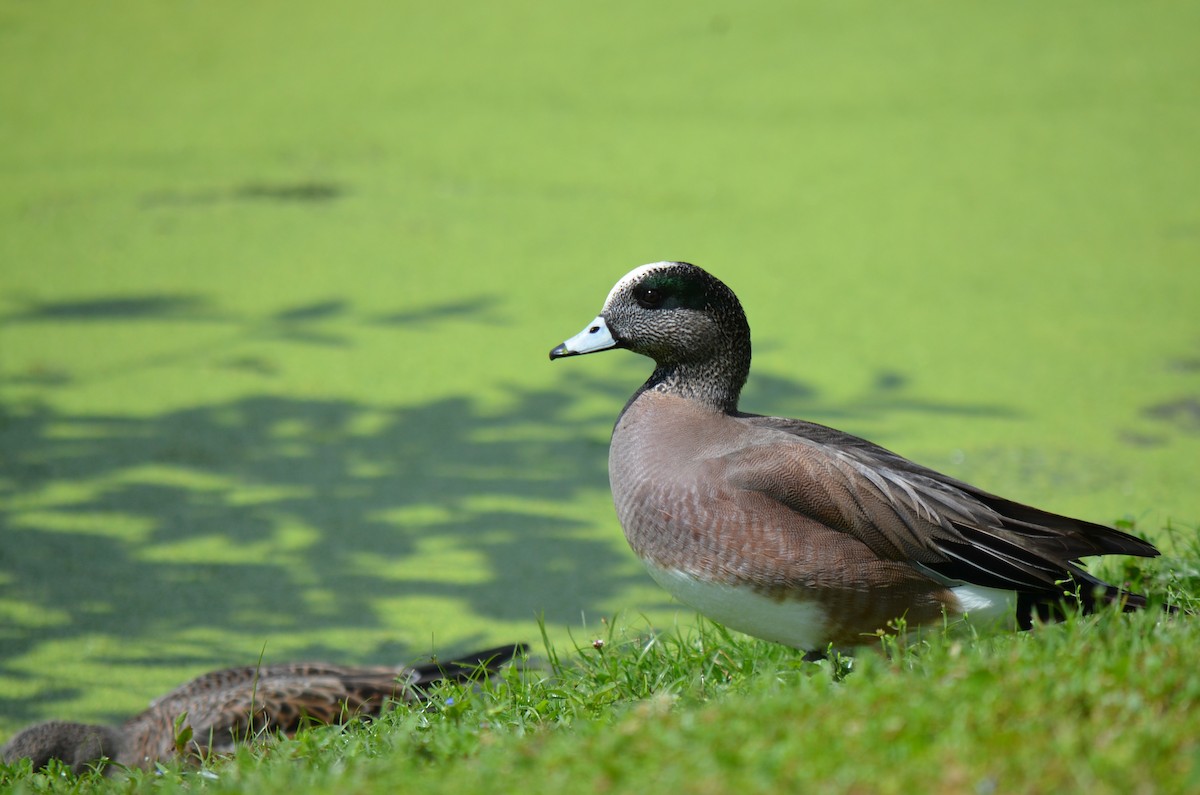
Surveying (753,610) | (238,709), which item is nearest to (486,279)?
(238,709)

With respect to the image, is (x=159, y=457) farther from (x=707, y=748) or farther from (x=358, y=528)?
(x=707, y=748)

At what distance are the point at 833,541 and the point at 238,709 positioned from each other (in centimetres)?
146

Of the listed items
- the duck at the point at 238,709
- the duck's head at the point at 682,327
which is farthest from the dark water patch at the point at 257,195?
the duck's head at the point at 682,327

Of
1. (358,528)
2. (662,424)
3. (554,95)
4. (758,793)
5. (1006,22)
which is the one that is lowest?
(358,528)

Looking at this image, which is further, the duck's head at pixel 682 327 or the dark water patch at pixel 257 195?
the dark water patch at pixel 257 195

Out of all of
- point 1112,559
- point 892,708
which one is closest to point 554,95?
point 1112,559

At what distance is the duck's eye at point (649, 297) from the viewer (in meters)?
3.06

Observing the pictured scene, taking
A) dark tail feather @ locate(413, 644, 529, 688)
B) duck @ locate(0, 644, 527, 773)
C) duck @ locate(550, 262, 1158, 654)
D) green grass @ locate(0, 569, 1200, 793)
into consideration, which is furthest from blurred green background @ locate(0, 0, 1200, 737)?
green grass @ locate(0, 569, 1200, 793)

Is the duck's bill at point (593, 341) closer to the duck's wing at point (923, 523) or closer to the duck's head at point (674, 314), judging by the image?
the duck's head at point (674, 314)

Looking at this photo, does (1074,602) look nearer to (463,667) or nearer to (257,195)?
(463,667)

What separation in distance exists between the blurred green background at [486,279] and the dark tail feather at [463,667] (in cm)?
42

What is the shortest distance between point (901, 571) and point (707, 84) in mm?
5277

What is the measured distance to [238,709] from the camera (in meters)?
3.23

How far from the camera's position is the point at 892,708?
2.04 m
